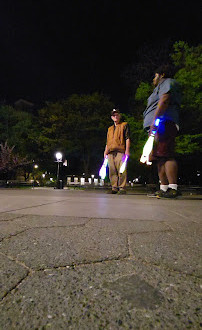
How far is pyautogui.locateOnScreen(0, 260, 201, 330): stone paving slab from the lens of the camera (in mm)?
476

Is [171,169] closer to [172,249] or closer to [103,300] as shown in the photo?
[172,249]

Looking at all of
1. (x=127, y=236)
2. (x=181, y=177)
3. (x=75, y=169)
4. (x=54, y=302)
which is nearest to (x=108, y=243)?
(x=127, y=236)

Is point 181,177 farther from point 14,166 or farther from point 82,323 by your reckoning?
point 82,323

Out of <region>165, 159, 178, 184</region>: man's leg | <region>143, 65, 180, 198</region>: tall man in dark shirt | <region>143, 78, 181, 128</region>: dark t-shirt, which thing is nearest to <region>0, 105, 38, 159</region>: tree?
<region>143, 78, 181, 128</region>: dark t-shirt

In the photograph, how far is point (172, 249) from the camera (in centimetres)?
101

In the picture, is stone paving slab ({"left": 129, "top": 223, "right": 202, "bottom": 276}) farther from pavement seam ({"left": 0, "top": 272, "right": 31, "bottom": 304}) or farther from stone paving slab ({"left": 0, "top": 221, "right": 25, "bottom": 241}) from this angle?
stone paving slab ({"left": 0, "top": 221, "right": 25, "bottom": 241})

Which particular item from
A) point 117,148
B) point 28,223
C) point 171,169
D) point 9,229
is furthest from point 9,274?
point 117,148

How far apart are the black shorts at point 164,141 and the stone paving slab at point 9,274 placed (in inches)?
121

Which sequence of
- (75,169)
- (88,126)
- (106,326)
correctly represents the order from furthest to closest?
(75,169), (88,126), (106,326)

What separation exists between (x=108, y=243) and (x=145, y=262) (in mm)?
271

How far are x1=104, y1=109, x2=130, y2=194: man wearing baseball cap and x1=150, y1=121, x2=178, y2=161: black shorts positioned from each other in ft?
4.07

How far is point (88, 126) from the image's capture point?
72.8 feet

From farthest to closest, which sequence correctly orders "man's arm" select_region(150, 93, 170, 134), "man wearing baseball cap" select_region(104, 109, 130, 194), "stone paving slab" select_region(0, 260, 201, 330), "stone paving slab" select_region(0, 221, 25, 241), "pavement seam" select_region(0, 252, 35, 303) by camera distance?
"man wearing baseball cap" select_region(104, 109, 130, 194), "man's arm" select_region(150, 93, 170, 134), "stone paving slab" select_region(0, 221, 25, 241), "pavement seam" select_region(0, 252, 35, 303), "stone paving slab" select_region(0, 260, 201, 330)

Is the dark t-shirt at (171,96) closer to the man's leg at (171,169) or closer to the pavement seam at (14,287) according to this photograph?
the man's leg at (171,169)
